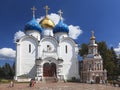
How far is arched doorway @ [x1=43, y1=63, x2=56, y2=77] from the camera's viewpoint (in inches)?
1425

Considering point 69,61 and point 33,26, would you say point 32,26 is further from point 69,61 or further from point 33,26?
point 69,61

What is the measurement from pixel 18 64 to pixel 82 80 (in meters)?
11.7

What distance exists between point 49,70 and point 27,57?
469 centimetres

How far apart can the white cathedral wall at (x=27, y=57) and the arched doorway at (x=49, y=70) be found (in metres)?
2.06

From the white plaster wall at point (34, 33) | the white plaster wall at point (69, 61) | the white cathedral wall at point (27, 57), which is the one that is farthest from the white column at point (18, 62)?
the white plaster wall at point (69, 61)

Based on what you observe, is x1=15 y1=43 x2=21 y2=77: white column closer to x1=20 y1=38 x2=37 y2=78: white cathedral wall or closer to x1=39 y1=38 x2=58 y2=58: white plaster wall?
x1=20 y1=38 x2=37 y2=78: white cathedral wall

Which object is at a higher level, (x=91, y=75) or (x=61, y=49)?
(x=61, y=49)

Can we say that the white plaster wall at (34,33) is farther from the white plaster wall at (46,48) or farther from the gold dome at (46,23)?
the gold dome at (46,23)

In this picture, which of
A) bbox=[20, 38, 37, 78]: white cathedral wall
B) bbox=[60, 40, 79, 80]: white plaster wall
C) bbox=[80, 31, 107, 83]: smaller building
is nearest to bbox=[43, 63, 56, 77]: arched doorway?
bbox=[20, 38, 37, 78]: white cathedral wall

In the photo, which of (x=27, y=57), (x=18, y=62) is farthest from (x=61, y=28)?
(x=18, y=62)

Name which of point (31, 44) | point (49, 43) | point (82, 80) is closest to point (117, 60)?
point (82, 80)

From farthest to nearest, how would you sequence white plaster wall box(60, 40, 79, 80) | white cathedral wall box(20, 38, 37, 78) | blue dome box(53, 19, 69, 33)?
blue dome box(53, 19, 69, 33), white plaster wall box(60, 40, 79, 80), white cathedral wall box(20, 38, 37, 78)

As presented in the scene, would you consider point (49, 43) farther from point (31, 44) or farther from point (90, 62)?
point (90, 62)

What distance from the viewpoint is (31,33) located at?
3975 cm
